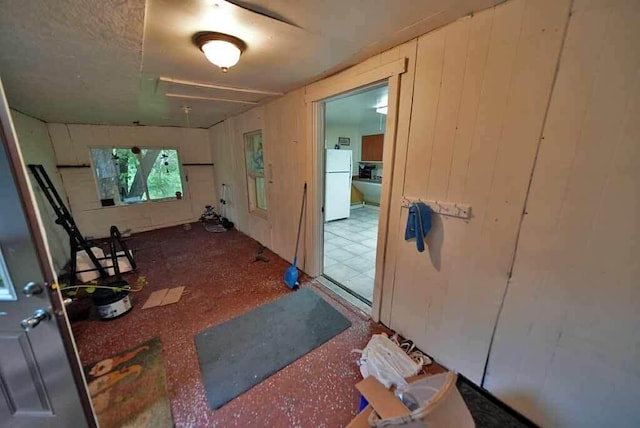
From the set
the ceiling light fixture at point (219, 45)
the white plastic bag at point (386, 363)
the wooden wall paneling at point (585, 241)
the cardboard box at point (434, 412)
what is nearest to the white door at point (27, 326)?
the ceiling light fixture at point (219, 45)

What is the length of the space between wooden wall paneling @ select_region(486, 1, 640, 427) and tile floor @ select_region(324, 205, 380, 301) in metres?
1.51

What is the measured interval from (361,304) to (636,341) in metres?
1.80

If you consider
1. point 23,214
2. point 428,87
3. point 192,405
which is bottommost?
point 192,405

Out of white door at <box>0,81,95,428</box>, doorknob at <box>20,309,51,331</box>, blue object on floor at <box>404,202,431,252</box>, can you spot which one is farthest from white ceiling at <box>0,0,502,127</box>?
doorknob at <box>20,309,51,331</box>

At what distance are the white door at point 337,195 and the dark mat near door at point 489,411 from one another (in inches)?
169

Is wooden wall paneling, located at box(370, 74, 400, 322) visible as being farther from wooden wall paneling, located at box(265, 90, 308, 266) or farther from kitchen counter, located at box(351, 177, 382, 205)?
kitchen counter, located at box(351, 177, 382, 205)

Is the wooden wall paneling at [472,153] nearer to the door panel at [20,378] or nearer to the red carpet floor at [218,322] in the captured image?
the red carpet floor at [218,322]

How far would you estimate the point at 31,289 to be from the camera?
37.3 inches

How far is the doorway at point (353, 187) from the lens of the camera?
122 inches

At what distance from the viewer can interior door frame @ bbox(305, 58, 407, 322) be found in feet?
5.74

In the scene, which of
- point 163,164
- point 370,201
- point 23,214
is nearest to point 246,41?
point 23,214

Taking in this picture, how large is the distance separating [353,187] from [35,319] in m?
6.85

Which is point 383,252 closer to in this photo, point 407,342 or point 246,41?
point 407,342

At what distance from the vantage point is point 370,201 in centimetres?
738
